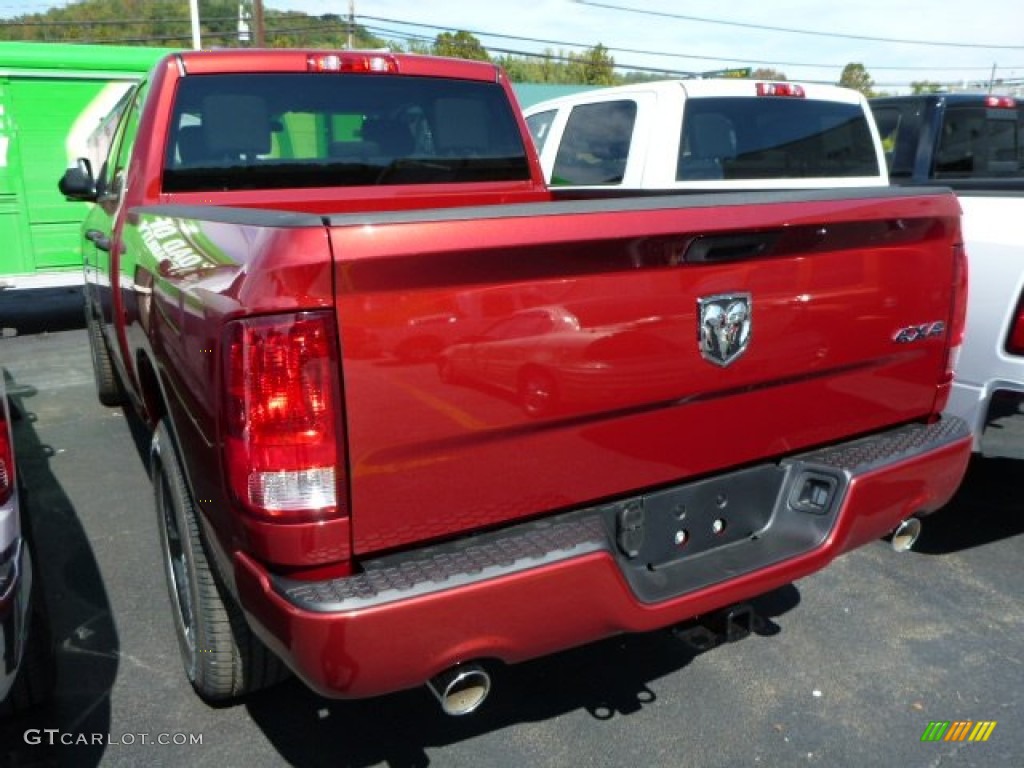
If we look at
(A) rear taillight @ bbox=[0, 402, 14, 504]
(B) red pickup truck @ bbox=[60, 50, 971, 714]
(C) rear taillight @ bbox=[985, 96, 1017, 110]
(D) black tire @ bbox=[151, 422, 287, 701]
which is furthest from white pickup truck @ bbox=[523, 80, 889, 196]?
(A) rear taillight @ bbox=[0, 402, 14, 504]

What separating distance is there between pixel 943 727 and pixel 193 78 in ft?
11.8

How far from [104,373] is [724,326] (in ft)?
15.7

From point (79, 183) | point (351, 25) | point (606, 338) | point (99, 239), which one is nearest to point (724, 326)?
point (606, 338)

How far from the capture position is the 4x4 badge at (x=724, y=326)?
2111 millimetres

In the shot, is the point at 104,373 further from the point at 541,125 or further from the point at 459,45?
the point at 459,45

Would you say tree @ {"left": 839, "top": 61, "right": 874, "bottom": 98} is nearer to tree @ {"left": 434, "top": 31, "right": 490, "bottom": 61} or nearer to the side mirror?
tree @ {"left": 434, "top": 31, "right": 490, "bottom": 61}

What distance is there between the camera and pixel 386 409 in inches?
69.3

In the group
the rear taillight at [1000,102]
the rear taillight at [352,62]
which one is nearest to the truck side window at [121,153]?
the rear taillight at [352,62]

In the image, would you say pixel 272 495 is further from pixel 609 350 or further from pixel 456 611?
pixel 609 350

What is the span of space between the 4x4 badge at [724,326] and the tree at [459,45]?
4757cm

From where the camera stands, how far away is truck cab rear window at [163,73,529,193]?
3414 mm

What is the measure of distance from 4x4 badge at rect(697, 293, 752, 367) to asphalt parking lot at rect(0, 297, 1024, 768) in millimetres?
850

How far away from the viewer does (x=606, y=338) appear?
1975mm

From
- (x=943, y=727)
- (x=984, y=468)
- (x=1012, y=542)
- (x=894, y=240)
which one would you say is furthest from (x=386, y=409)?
(x=984, y=468)
